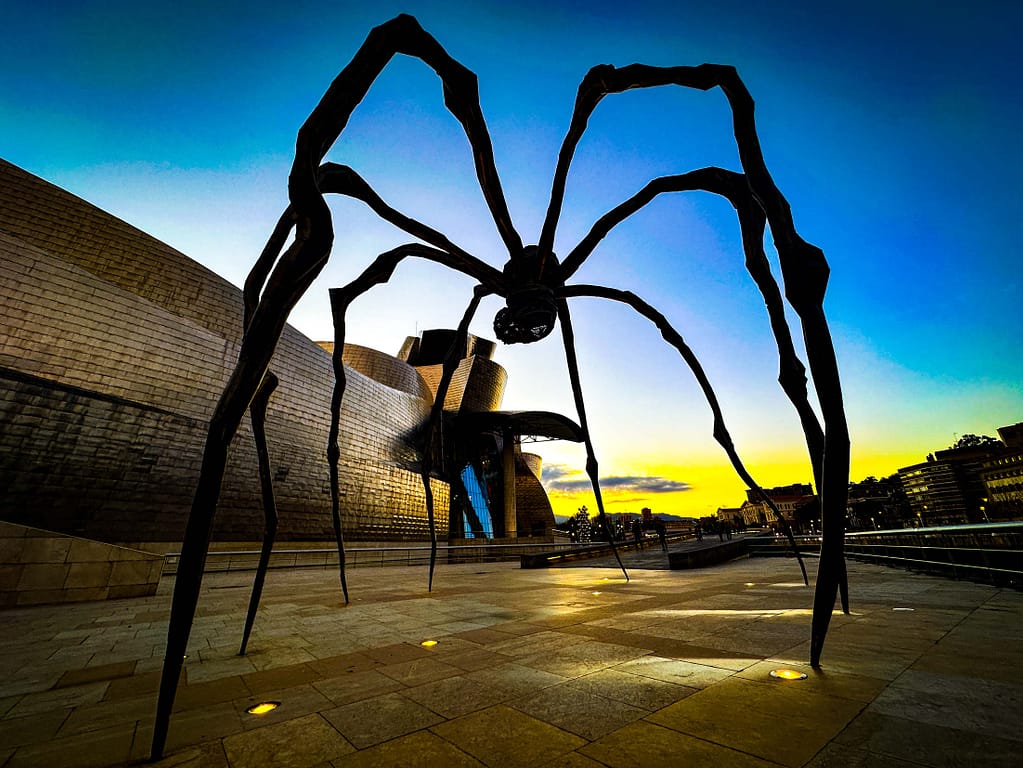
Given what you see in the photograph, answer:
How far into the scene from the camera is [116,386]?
15.3 m

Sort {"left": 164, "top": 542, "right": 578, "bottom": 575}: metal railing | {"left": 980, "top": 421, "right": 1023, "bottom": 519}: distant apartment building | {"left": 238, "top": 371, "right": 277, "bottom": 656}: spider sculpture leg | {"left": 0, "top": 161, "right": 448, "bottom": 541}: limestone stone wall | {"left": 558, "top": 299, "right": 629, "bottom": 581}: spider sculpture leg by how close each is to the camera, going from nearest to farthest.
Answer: {"left": 238, "top": 371, "right": 277, "bottom": 656}: spider sculpture leg
{"left": 558, "top": 299, "right": 629, "bottom": 581}: spider sculpture leg
{"left": 0, "top": 161, "right": 448, "bottom": 541}: limestone stone wall
{"left": 164, "top": 542, "right": 578, "bottom": 575}: metal railing
{"left": 980, "top": 421, "right": 1023, "bottom": 519}: distant apartment building

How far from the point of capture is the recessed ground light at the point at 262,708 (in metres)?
2.19

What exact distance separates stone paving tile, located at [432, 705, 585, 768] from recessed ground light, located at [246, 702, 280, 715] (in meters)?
1.05

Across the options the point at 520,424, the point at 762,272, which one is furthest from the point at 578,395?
the point at 520,424

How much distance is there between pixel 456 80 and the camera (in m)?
2.99

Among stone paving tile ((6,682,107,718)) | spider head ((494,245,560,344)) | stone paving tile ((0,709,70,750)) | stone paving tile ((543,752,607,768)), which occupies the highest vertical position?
spider head ((494,245,560,344))

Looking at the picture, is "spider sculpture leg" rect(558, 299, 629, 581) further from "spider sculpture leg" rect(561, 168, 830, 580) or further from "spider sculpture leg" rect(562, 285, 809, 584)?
"spider sculpture leg" rect(561, 168, 830, 580)

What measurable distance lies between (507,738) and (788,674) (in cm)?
176

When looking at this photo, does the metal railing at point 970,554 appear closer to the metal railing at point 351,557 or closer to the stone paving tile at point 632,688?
the stone paving tile at point 632,688

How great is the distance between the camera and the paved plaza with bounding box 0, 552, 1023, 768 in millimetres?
1632

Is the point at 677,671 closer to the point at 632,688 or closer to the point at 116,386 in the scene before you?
the point at 632,688

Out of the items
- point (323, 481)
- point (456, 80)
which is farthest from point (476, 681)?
point (323, 481)

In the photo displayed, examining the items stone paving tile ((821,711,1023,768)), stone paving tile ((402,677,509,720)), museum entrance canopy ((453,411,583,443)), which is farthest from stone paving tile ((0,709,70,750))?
museum entrance canopy ((453,411,583,443))

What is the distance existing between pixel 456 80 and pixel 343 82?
126cm
